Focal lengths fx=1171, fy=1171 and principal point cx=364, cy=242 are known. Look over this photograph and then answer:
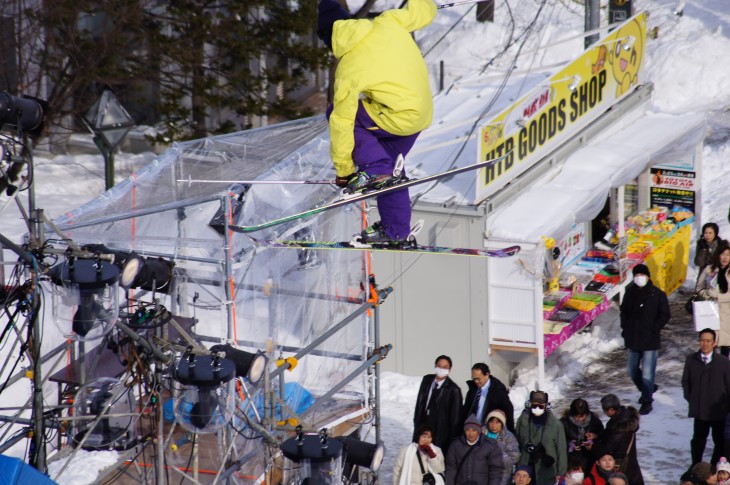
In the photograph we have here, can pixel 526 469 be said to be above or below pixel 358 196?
below

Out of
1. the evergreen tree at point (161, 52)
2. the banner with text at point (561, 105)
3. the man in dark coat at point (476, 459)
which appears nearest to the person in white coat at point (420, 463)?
the man in dark coat at point (476, 459)

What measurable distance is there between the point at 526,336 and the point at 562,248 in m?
1.93

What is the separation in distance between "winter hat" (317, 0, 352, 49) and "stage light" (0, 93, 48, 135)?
1.83m

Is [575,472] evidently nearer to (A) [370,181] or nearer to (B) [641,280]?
(A) [370,181]

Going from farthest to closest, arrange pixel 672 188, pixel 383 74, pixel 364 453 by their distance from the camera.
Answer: pixel 672 188
pixel 364 453
pixel 383 74

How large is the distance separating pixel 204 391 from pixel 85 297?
86 cm

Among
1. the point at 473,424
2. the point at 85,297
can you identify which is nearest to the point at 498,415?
the point at 473,424

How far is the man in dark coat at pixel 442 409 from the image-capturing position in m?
10.3

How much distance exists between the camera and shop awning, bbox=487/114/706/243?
42.6 ft

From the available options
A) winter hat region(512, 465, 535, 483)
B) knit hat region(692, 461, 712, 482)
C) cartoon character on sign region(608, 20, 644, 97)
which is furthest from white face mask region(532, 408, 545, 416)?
cartoon character on sign region(608, 20, 644, 97)

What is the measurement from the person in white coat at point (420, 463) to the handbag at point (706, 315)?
3664 mm

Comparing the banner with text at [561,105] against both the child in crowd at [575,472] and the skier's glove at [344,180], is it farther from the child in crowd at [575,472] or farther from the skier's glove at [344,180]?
the skier's glove at [344,180]

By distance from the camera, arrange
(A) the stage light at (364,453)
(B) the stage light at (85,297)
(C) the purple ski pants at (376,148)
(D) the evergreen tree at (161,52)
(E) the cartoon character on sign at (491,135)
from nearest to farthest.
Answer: (B) the stage light at (85,297), (C) the purple ski pants at (376,148), (A) the stage light at (364,453), (E) the cartoon character on sign at (491,135), (D) the evergreen tree at (161,52)

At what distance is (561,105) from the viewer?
575 inches
